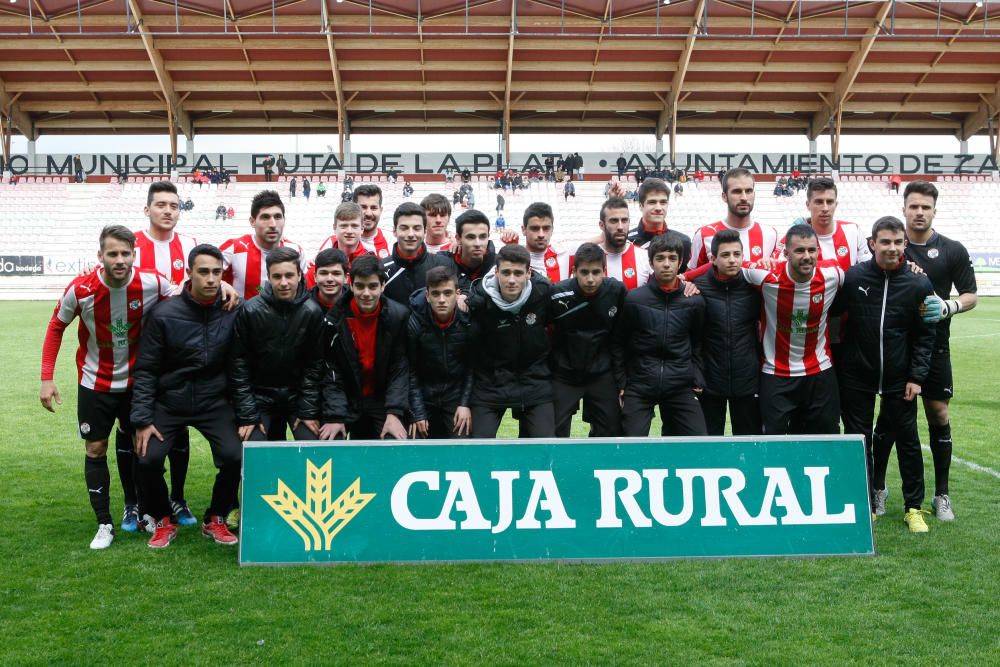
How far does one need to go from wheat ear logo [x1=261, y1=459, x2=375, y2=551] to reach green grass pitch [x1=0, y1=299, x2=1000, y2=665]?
0.15 meters

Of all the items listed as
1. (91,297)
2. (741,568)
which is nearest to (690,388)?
(741,568)

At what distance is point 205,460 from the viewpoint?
6566 mm

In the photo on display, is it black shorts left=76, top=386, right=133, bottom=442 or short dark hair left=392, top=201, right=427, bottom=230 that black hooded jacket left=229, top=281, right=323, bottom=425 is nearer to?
black shorts left=76, top=386, right=133, bottom=442

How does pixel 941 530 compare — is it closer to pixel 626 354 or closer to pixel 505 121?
pixel 626 354

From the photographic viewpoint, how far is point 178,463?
16.1ft

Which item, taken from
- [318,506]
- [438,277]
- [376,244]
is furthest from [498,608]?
[376,244]

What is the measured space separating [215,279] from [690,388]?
2.49 m

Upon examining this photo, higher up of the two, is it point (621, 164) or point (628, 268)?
point (621, 164)

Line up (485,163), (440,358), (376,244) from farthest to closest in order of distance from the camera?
(485,163) → (376,244) → (440,358)

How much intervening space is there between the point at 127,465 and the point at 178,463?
28 cm


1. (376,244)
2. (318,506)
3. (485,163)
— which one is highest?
(485,163)

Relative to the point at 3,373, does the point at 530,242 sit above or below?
above

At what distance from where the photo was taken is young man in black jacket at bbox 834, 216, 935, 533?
466 centimetres

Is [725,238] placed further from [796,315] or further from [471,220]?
[471,220]
